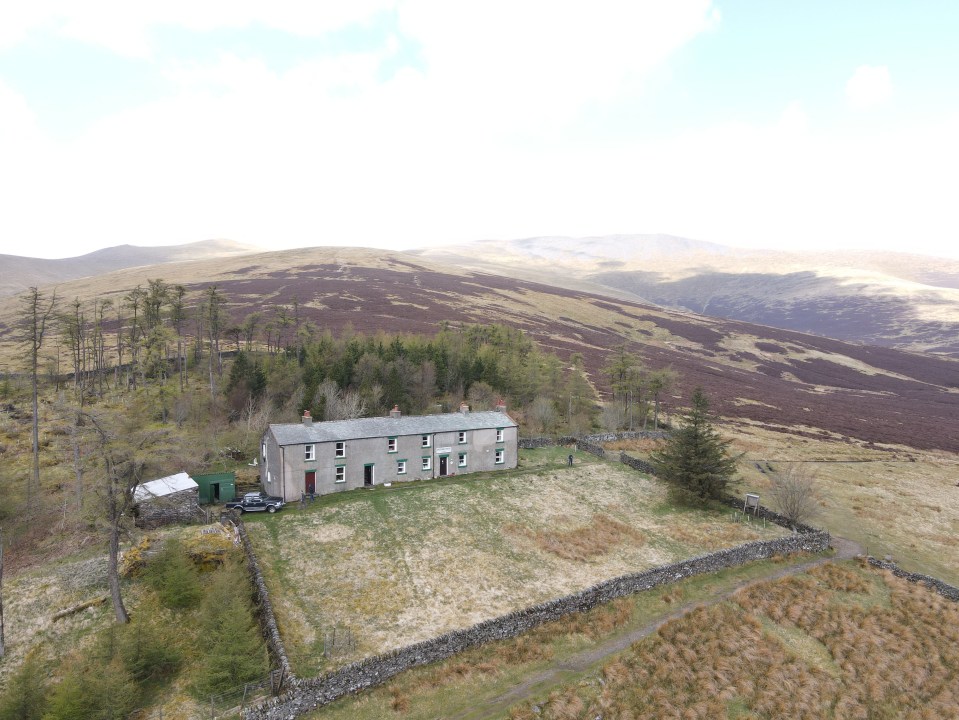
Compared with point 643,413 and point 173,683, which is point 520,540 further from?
point 643,413

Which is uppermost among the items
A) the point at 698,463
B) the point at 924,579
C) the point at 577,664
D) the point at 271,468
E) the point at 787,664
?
the point at 698,463

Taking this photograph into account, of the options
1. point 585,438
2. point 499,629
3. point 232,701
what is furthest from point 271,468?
point 585,438

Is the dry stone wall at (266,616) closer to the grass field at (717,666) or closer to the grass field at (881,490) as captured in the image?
the grass field at (717,666)

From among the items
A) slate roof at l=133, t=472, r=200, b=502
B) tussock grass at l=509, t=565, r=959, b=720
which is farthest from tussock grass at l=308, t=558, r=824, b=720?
slate roof at l=133, t=472, r=200, b=502

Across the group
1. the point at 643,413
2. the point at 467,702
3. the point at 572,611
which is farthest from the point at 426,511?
the point at 643,413

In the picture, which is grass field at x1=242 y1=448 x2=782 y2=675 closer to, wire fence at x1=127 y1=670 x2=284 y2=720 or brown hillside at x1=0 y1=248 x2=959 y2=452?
wire fence at x1=127 y1=670 x2=284 y2=720

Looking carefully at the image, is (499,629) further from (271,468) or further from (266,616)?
(271,468)
